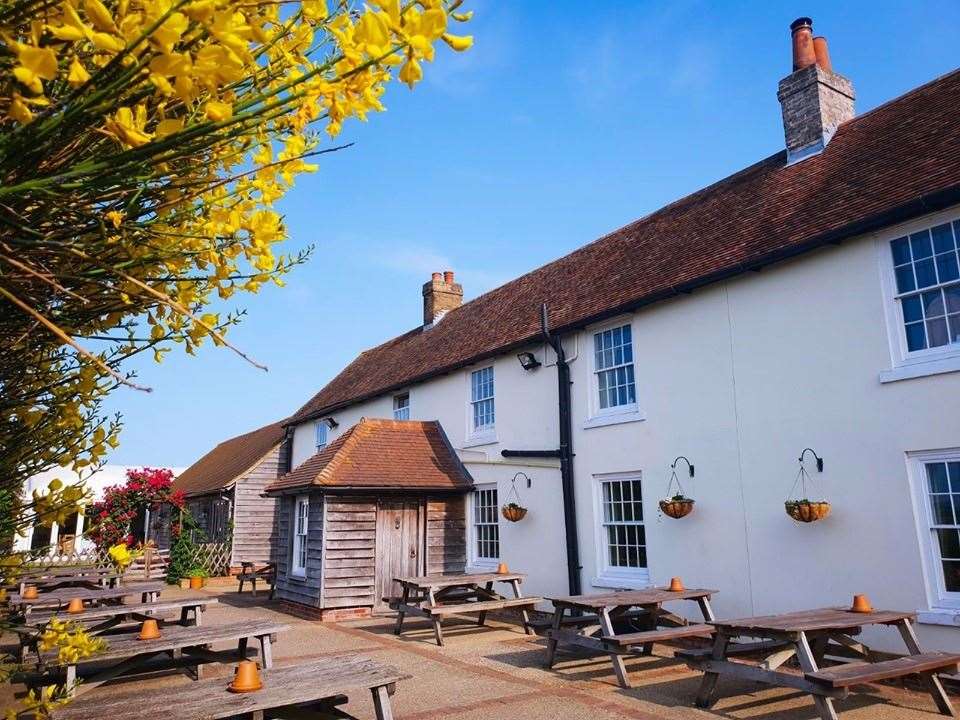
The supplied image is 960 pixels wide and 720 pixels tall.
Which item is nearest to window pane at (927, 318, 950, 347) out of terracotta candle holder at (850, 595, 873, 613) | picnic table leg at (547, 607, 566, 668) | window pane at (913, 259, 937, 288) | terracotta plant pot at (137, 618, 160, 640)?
window pane at (913, 259, 937, 288)

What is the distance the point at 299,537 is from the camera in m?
16.2

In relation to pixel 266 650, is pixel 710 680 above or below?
below

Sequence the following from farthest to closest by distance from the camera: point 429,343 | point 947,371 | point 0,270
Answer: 1. point 429,343
2. point 947,371
3. point 0,270

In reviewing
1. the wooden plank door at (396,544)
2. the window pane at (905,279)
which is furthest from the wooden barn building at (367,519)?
the window pane at (905,279)

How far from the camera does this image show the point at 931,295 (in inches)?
337

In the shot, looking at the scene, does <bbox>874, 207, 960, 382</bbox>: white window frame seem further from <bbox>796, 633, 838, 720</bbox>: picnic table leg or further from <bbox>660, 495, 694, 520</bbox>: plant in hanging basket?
<bbox>796, 633, 838, 720</bbox>: picnic table leg

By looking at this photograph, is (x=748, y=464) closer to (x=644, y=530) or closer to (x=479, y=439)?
(x=644, y=530)

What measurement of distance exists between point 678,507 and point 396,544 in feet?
23.4

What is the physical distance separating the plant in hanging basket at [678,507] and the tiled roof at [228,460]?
64.3 feet

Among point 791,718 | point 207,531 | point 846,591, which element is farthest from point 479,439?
point 207,531

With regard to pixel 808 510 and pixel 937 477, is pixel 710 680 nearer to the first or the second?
pixel 808 510

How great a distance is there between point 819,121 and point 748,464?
21.8 ft

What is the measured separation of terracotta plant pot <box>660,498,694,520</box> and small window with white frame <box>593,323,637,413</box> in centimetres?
216

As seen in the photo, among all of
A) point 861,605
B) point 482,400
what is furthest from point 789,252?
point 482,400
